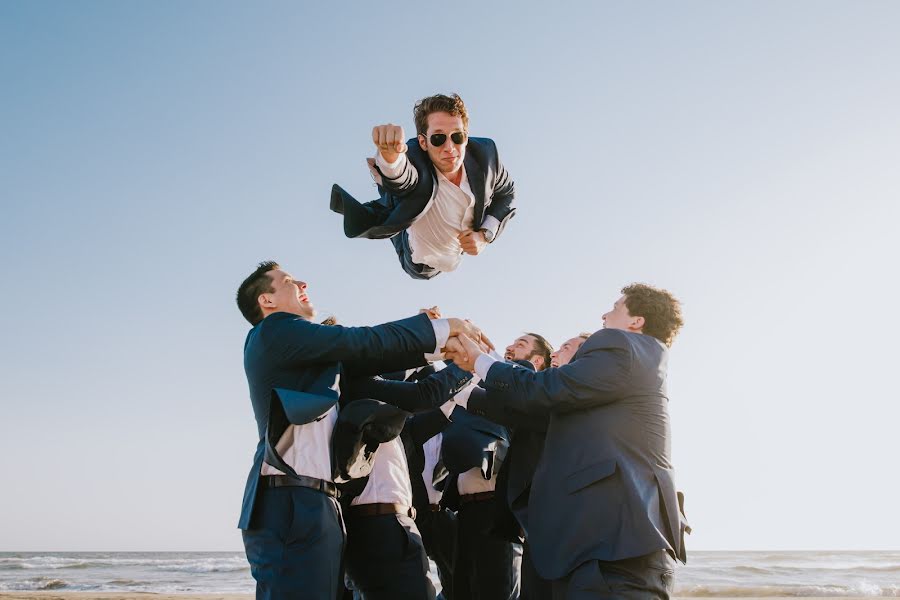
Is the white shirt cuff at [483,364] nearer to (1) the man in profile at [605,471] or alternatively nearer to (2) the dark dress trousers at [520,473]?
(1) the man in profile at [605,471]

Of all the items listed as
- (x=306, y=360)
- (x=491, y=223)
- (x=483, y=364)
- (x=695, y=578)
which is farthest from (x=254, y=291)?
(x=695, y=578)

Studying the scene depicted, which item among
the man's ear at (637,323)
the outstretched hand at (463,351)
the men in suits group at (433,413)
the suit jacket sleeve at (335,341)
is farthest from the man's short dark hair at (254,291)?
the man's ear at (637,323)

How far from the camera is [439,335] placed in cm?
471

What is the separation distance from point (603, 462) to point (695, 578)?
71.4 feet

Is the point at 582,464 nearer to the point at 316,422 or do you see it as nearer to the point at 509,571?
the point at 316,422

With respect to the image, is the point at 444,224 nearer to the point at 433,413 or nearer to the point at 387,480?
the point at 433,413

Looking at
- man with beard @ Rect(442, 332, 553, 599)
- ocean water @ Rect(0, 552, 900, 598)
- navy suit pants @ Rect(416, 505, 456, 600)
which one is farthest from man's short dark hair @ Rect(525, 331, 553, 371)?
ocean water @ Rect(0, 552, 900, 598)

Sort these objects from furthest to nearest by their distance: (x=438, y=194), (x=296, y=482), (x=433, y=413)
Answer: (x=433, y=413) < (x=438, y=194) < (x=296, y=482)

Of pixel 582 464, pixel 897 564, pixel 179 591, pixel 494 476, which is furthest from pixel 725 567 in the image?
pixel 582 464

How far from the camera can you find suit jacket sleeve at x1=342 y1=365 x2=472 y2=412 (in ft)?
16.7

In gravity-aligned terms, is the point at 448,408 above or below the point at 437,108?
below

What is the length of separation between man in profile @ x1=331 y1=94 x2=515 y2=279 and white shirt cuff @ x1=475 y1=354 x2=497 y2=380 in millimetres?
1129

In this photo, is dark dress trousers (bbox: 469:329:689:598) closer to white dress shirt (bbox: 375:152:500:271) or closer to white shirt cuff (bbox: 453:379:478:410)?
white shirt cuff (bbox: 453:379:478:410)

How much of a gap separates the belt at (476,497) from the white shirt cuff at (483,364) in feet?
5.12
